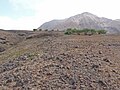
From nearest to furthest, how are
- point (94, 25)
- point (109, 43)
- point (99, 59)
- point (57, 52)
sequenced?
1. point (99, 59)
2. point (57, 52)
3. point (109, 43)
4. point (94, 25)

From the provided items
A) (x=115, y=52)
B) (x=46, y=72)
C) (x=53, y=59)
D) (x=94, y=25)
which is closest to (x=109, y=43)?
(x=115, y=52)

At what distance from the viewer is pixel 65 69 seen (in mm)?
16453

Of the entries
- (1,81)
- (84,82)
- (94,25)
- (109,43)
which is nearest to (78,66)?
(84,82)

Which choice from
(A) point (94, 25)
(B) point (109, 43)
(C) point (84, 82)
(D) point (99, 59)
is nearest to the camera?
(C) point (84, 82)

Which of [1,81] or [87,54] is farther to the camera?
[87,54]

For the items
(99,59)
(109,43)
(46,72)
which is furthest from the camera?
(109,43)

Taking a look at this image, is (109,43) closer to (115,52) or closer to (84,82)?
(115,52)

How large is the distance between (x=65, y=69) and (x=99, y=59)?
2.59m

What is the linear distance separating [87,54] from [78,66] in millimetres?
2180

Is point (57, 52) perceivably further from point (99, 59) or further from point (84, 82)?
point (84, 82)

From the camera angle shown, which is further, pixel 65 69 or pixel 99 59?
pixel 99 59

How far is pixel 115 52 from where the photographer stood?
19609 mm

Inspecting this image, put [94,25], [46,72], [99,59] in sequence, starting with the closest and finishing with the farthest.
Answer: [46,72] < [99,59] < [94,25]

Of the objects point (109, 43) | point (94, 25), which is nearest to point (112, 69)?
point (109, 43)
